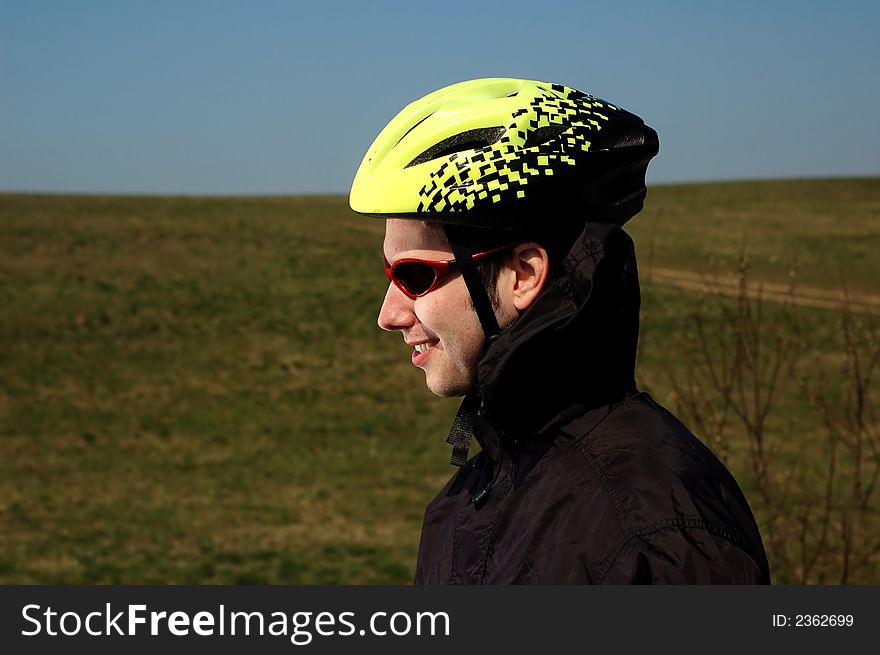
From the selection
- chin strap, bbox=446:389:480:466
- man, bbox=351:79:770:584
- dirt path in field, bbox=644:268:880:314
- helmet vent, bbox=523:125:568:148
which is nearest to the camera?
man, bbox=351:79:770:584

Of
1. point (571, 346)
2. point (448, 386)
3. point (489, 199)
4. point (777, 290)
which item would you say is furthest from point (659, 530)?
point (777, 290)

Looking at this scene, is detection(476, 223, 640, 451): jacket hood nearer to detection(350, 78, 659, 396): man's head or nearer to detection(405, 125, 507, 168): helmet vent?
detection(350, 78, 659, 396): man's head

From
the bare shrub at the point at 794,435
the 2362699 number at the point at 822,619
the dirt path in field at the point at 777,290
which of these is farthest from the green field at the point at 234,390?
the 2362699 number at the point at 822,619

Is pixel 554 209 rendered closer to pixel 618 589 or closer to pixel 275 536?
pixel 618 589

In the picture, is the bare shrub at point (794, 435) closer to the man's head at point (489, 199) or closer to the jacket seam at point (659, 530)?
the man's head at point (489, 199)

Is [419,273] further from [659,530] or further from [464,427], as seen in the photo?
[659,530]

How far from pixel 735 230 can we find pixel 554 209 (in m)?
38.5

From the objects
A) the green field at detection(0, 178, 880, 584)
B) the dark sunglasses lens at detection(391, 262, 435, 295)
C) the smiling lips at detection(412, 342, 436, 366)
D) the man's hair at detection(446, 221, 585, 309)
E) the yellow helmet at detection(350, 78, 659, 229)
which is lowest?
the green field at detection(0, 178, 880, 584)

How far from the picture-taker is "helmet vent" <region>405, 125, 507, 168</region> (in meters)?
2.24

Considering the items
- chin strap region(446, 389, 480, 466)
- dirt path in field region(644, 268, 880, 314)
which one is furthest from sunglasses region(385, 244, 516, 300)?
dirt path in field region(644, 268, 880, 314)

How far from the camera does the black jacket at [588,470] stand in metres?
1.82

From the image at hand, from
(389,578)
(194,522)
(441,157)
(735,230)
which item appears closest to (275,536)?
(194,522)

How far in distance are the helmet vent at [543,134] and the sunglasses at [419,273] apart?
249 mm

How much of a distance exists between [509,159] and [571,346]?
39 centimetres
